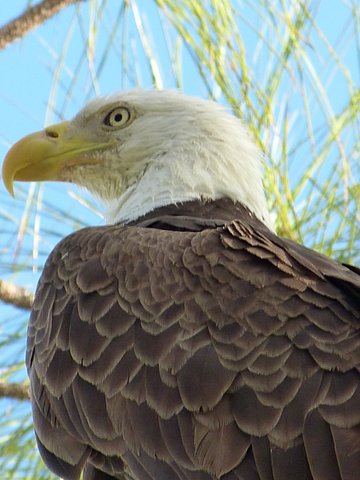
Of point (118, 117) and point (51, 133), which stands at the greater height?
point (118, 117)

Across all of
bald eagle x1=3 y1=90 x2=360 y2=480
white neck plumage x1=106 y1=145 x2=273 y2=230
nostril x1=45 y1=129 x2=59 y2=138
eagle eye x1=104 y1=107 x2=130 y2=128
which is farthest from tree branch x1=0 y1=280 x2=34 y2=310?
eagle eye x1=104 y1=107 x2=130 y2=128

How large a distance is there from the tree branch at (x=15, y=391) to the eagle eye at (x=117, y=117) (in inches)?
38.9

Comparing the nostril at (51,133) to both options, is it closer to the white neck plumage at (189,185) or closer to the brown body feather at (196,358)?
the white neck plumage at (189,185)

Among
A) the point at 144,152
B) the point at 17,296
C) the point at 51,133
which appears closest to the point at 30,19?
the point at 51,133

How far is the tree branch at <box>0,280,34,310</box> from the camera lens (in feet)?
14.0

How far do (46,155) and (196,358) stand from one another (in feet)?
4.50

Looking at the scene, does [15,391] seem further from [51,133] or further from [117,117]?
[117,117]

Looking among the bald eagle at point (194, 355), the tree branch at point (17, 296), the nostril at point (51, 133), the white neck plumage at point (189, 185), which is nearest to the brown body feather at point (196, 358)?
the bald eagle at point (194, 355)

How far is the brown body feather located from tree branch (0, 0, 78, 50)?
2.33 ft

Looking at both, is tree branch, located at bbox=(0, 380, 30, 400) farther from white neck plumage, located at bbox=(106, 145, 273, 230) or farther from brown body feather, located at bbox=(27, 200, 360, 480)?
white neck plumage, located at bbox=(106, 145, 273, 230)

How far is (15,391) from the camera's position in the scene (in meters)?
4.34

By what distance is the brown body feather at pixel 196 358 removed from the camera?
3.42 m

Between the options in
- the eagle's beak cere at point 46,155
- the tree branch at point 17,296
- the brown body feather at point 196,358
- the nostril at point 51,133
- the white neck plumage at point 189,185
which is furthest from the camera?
the nostril at point 51,133

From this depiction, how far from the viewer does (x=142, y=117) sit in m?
4.82
